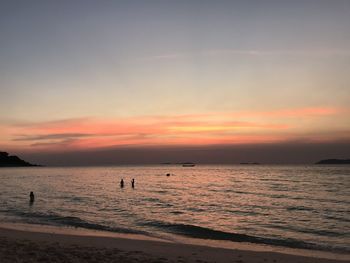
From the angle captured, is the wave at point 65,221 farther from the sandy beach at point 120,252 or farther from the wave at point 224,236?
the sandy beach at point 120,252

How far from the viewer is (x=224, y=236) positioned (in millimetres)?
21562

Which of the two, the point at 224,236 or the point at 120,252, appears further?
the point at 224,236

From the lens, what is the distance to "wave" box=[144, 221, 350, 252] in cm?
1920

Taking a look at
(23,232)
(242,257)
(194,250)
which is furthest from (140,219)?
(242,257)

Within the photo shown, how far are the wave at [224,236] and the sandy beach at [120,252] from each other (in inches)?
111

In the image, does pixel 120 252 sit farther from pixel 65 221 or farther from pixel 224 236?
pixel 65 221

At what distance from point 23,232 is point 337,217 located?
23.6 m

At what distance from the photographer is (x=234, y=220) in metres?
27.7

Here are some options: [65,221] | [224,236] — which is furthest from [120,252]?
[65,221]

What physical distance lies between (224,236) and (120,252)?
27.8 ft

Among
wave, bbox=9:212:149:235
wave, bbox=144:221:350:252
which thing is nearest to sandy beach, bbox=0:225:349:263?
wave, bbox=144:221:350:252

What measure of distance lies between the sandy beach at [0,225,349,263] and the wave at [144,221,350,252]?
111 inches

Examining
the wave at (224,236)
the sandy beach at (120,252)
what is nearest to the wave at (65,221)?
the wave at (224,236)

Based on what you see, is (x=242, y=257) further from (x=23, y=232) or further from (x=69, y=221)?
(x=69, y=221)
